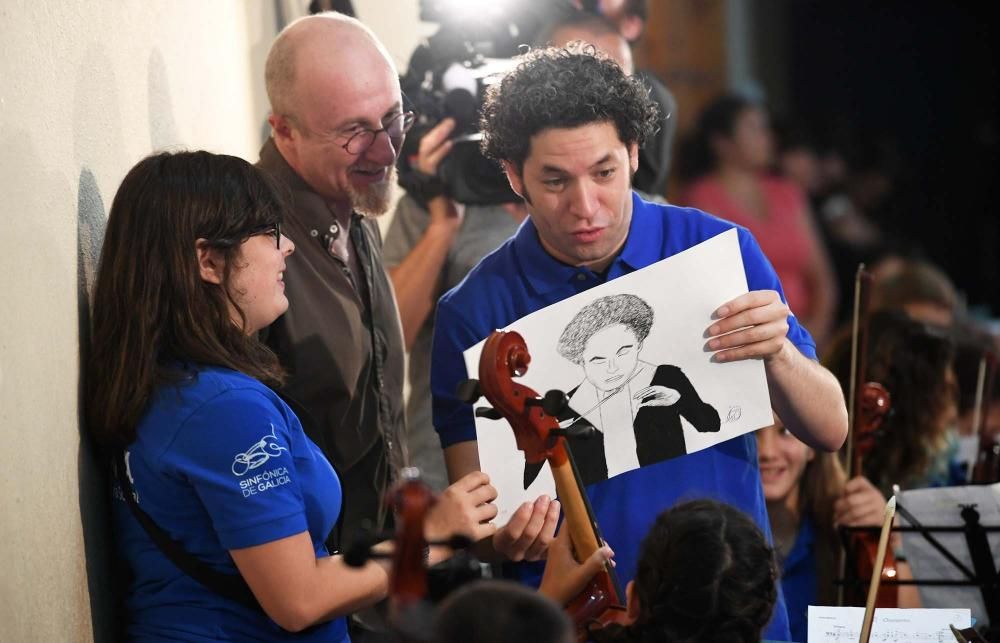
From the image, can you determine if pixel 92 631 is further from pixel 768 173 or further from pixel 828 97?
pixel 828 97

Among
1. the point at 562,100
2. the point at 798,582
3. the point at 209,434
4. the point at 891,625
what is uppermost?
the point at 562,100

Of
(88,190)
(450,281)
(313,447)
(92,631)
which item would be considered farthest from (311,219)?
(450,281)

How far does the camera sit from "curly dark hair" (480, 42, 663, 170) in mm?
1992

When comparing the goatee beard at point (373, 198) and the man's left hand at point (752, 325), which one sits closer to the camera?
the man's left hand at point (752, 325)

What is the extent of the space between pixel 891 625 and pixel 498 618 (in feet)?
3.24

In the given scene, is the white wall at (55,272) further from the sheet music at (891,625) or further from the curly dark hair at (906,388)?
the curly dark hair at (906,388)

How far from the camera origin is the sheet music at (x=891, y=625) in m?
1.84

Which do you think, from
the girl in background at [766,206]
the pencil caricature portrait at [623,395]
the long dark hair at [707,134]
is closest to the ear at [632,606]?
the pencil caricature portrait at [623,395]

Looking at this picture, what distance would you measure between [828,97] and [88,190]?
5.30 metres

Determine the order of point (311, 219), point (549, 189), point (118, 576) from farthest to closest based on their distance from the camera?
1. point (311, 219)
2. point (549, 189)
3. point (118, 576)

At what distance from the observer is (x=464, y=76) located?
3445 millimetres

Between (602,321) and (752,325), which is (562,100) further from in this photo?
(752,325)

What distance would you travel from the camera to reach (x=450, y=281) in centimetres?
365

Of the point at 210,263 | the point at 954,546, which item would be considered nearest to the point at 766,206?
the point at 954,546
